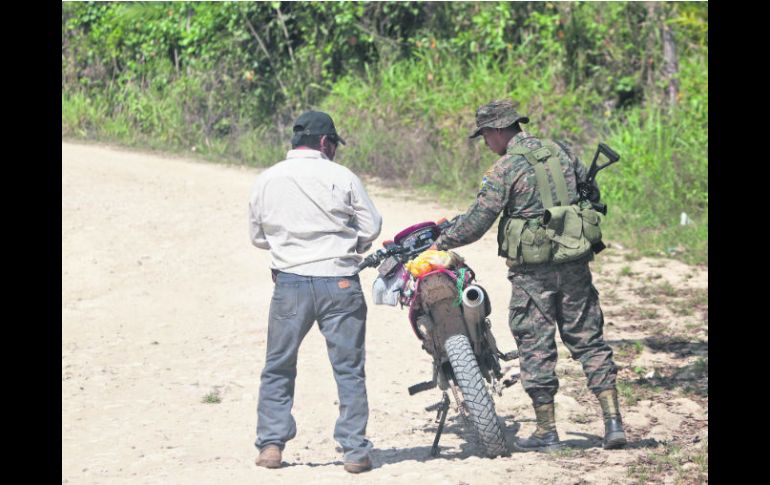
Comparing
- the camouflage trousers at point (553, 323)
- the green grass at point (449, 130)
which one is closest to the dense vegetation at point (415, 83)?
the green grass at point (449, 130)

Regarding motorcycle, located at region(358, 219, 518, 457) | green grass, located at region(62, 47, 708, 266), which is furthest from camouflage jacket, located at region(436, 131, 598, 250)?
green grass, located at region(62, 47, 708, 266)

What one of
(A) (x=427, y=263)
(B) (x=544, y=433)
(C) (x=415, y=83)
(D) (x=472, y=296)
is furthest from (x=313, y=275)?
(C) (x=415, y=83)

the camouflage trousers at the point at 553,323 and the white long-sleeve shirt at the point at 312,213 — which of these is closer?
the white long-sleeve shirt at the point at 312,213

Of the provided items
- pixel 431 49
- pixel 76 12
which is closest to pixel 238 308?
pixel 431 49

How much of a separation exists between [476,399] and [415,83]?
401 inches

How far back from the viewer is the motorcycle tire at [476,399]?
213 inches

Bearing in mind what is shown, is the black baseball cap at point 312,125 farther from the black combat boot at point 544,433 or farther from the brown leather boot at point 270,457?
the black combat boot at point 544,433

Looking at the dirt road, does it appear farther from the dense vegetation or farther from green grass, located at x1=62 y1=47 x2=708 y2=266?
the dense vegetation

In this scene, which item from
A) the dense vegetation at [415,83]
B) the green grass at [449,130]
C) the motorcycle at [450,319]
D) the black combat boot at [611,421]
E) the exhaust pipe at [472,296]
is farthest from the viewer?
the dense vegetation at [415,83]

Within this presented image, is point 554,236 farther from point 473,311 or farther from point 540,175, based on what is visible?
point 473,311

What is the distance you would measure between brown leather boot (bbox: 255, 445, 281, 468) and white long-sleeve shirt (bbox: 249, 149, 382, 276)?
0.87 metres

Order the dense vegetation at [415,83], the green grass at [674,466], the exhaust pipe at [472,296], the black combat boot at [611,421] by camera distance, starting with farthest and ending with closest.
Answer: the dense vegetation at [415,83] → the black combat boot at [611,421] → the exhaust pipe at [472,296] → the green grass at [674,466]
